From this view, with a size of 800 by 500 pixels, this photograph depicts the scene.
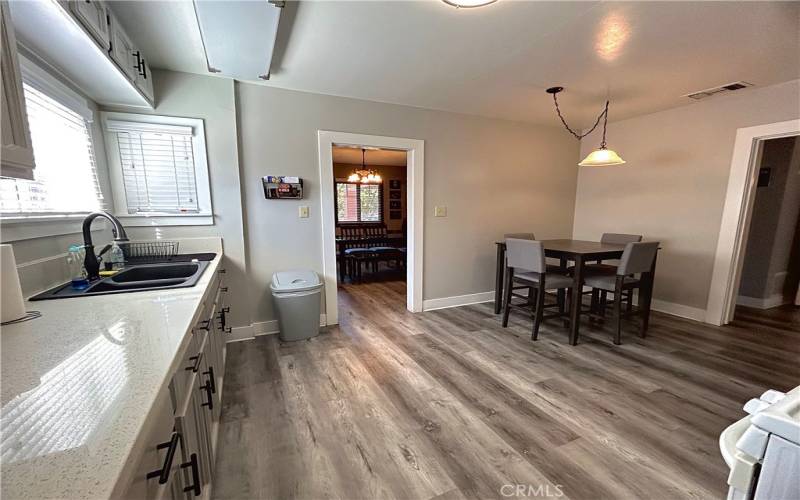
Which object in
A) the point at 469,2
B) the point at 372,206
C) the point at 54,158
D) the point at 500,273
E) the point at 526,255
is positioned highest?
the point at 469,2

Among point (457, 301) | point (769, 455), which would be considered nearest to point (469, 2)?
point (769, 455)

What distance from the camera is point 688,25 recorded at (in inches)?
71.7

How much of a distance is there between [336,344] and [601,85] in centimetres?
327

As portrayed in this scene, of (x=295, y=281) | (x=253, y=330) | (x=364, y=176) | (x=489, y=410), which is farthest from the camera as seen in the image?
(x=364, y=176)

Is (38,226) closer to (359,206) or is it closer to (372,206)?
(359,206)

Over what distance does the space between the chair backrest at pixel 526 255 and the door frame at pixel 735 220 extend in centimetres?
205

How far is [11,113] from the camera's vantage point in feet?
2.99

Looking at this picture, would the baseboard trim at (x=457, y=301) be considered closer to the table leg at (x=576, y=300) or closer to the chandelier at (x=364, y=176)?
the table leg at (x=576, y=300)

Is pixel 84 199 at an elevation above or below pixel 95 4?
below

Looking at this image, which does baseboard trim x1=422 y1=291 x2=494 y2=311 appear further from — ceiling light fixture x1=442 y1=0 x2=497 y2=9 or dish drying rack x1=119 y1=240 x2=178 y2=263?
ceiling light fixture x1=442 y1=0 x2=497 y2=9

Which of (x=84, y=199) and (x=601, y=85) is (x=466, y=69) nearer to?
(x=601, y=85)

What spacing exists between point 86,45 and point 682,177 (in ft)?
16.2

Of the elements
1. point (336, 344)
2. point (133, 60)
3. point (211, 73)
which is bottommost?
point (336, 344)

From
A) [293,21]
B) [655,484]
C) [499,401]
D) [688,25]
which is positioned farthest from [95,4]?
[655,484]
